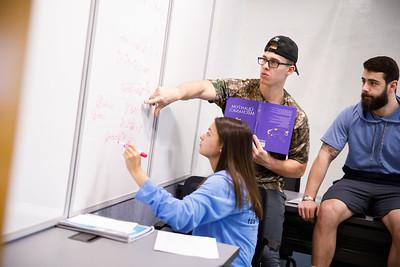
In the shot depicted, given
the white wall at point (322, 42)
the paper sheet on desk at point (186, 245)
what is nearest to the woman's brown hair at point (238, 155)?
the paper sheet on desk at point (186, 245)

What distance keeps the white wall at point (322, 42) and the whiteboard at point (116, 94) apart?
1.39 m

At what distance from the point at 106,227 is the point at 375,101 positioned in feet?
5.38

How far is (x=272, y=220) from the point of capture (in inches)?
73.5

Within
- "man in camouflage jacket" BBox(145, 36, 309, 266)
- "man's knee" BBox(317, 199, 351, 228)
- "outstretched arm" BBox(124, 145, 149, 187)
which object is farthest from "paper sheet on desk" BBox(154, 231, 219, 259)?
"man's knee" BBox(317, 199, 351, 228)

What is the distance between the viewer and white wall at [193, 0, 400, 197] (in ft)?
10.4

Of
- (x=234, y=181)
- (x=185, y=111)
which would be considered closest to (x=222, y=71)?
(x=185, y=111)

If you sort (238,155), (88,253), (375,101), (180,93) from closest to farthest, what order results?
1. (88,253)
2. (238,155)
3. (180,93)
4. (375,101)

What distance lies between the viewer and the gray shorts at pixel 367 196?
2098mm

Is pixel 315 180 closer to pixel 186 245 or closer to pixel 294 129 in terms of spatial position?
pixel 294 129

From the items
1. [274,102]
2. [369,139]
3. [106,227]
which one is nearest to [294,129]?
[274,102]

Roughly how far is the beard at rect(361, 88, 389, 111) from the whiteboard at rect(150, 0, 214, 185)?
3.16 feet

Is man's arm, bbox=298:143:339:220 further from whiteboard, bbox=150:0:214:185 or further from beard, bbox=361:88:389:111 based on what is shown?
whiteboard, bbox=150:0:214:185

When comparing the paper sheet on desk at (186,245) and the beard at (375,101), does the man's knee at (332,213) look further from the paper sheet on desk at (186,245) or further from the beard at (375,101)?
the paper sheet on desk at (186,245)

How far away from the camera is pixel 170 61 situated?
194 cm
